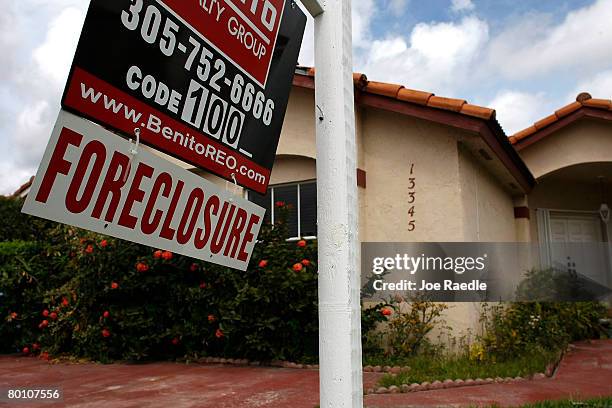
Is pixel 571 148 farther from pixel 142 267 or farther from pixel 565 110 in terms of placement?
pixel 142 267

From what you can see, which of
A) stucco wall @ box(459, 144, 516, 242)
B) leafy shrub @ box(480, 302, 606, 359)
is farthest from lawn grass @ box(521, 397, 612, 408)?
stucco wall @ box(459, 144, 516, 242)

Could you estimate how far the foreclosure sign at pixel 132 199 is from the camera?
136 centimetres

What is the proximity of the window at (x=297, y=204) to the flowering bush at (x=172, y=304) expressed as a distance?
886 mm

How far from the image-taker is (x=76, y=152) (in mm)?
1396

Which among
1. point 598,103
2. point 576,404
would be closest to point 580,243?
point 598,103

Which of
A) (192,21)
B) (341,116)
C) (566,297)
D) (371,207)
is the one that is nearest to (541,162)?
(566,297)

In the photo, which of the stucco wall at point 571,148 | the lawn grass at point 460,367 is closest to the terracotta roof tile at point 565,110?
the stucco wall at point 571,148

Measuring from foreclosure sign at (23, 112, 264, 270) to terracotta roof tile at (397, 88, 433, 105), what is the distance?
17.7 ft

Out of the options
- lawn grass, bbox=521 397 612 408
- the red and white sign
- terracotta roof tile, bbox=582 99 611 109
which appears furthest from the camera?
terracotta roof tile, bbox=582 99 611 109

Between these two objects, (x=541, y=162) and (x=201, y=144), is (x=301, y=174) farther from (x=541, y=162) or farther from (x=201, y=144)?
(x=201, y=144)

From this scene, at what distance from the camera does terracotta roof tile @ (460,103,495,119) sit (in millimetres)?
6621

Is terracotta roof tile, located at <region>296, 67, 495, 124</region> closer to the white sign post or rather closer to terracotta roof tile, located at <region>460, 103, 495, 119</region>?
terracotta roof tile, located at <region>460, 103, 495, 119</region>

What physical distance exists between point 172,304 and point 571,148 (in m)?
7.44

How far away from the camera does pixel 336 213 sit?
211cm
